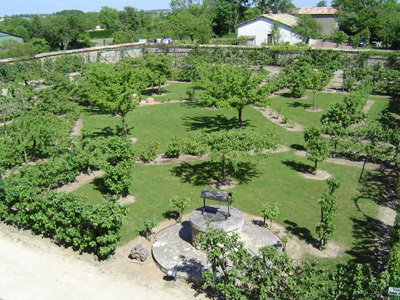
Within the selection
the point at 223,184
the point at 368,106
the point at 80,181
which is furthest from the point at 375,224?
the point at 368,106

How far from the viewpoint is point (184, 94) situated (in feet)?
107

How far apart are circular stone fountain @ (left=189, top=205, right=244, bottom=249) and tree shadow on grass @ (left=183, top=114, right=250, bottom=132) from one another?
1103 cm

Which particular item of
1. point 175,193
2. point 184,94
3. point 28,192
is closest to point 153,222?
point 175,193

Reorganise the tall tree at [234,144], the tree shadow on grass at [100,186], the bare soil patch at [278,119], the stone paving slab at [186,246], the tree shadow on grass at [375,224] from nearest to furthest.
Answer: the stone paving slab at [186,246], the tree shadow on grass at [375,224], the tall tree at [234,144], the tree shadow on grass at [100,186], the bare soil patch at [278,119]

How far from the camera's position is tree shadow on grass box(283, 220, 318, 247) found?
1238 centimetres

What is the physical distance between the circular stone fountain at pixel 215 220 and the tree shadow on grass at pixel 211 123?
11028 millimetres

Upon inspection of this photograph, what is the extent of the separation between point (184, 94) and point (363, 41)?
35486 millimetres

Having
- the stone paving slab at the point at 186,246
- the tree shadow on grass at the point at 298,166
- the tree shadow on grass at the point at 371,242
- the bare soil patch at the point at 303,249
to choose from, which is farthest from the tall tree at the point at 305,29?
the bare soil patch at the point at 303,249

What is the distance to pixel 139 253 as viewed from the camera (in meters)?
11.5

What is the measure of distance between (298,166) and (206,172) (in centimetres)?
460

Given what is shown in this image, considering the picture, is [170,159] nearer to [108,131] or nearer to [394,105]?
[108,131]

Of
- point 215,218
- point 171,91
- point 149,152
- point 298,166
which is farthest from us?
point 171,91

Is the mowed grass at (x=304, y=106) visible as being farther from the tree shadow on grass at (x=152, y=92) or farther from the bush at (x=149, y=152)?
the bush at (x=149, y=152)

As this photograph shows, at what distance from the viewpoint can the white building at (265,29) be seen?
5288 centimetres
